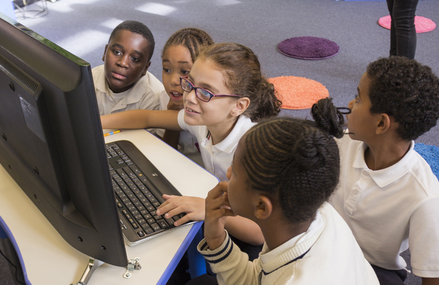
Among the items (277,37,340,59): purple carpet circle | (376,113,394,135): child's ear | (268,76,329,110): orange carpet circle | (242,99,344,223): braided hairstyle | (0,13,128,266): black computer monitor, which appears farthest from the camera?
(277,37,340,59): purple carpet circle

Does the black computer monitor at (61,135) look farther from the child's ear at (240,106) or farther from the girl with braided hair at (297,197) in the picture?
the child's ear at (240,106)

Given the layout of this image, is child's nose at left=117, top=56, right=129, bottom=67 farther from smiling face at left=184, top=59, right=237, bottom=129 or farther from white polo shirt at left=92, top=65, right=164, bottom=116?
smiling face at left=184, top=59, right=237, bottom=129

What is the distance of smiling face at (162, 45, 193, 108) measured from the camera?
1338 mm

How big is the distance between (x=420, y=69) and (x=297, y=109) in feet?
4.96

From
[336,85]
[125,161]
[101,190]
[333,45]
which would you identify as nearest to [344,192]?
[125,161]

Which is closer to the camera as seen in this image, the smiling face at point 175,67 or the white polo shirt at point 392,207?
the white polo shirt at point 392,207

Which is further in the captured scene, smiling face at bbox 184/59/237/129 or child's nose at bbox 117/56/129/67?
child's nose at bbox 117/56/129/67

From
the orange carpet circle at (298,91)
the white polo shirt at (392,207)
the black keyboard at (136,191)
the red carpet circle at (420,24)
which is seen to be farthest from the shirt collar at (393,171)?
the red carpet circle at (420,24)

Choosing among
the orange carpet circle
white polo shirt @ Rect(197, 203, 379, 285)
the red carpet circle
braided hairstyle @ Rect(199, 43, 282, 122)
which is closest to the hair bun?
white polo shirt @ Rect(197, 203, 379, 285)

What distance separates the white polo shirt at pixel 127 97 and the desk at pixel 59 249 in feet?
1.90

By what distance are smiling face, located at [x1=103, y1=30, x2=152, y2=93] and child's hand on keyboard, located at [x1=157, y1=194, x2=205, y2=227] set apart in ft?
2.32

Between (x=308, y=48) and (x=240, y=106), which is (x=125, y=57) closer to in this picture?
(x=240, y=106)

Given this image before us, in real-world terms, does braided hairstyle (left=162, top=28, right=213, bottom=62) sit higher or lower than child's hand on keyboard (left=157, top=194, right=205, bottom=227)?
higher

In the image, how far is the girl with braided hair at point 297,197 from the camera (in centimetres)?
62
